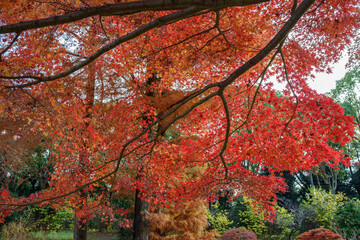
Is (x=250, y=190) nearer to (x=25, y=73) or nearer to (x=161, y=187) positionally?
(x=161, y=187)

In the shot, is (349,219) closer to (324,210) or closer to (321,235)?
(321,235)

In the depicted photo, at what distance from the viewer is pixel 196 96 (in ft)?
15.1

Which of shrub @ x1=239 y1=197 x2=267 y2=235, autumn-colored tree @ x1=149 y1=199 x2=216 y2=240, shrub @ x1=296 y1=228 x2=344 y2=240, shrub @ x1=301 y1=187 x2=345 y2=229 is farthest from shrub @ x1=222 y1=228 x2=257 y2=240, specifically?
shrub @ x1=301 y1=187 x2=345 y2=229

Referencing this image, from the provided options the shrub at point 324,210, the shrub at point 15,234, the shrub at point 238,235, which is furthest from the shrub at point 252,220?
the shrub at point 15,234

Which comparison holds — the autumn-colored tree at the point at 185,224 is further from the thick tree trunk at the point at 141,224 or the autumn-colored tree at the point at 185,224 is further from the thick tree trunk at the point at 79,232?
the thick tree trunk at the point at 79,232

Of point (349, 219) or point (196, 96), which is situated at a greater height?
point (196, 96)

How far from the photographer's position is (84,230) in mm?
7480

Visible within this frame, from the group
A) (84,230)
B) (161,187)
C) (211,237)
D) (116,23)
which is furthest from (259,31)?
(84,230)

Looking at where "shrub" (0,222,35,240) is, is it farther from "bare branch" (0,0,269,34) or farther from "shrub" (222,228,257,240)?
"bare branch" (0,0,269,34)

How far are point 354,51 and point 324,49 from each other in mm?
706

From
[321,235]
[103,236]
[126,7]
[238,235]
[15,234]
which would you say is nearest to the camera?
[126,7]

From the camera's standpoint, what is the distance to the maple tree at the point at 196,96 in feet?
13.0

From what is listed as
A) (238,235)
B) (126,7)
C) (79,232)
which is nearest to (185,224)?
(238,235)

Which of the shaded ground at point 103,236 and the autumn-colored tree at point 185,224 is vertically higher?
the autumn-colored tree at point 185,224
